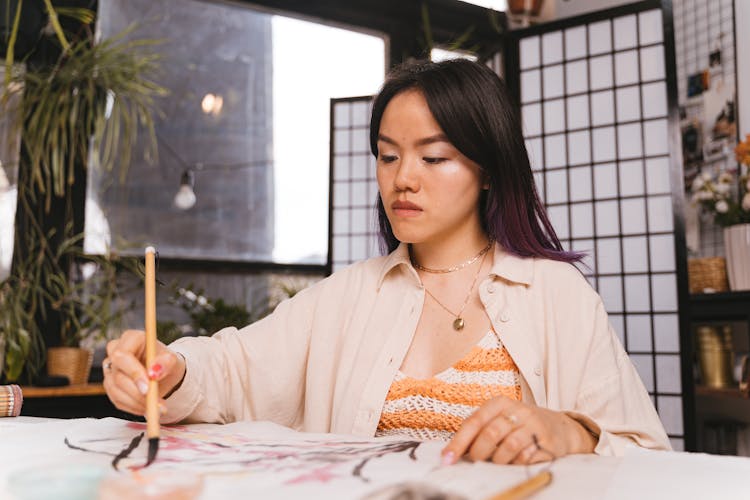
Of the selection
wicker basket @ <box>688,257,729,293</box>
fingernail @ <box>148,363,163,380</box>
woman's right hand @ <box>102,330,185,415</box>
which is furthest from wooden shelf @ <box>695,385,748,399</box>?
fingernail @ <box>148,363,163,380</box>

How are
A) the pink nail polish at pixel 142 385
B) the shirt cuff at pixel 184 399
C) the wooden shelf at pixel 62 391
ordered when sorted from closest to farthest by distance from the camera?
1. the pink nail polish at pixel 142 385
2. the shirt cuff at pixel 184 399
3. the wooden shelf at pixel 62 391

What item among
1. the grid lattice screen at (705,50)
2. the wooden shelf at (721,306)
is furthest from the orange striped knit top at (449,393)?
the grid lattice screen at (705,50)

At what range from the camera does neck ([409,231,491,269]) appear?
4.71ft

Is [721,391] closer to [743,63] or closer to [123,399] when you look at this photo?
[743,63]

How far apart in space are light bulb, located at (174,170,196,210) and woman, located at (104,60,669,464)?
252 cm

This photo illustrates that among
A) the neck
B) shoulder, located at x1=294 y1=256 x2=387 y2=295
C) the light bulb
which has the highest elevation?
the light bulb

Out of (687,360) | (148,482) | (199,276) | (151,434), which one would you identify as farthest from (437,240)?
(199,276)

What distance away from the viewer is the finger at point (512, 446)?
0.70 m

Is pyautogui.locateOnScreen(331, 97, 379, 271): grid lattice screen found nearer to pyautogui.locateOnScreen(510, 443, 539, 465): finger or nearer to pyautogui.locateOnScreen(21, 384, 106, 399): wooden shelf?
pyautogui.locateOnScreen(21, 384, 106, 399): wooden shelf

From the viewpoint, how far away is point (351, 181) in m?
4.09

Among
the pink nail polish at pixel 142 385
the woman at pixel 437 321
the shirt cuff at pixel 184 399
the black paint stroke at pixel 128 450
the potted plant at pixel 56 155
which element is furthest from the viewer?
the potted plant at pixel 56 155

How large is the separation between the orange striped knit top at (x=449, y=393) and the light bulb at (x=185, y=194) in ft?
9.14

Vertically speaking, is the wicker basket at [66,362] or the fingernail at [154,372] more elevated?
the fingernail at [154,372]

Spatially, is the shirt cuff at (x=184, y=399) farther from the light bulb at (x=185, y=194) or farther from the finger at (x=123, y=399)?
the light bulb at (x=185, y=194)
